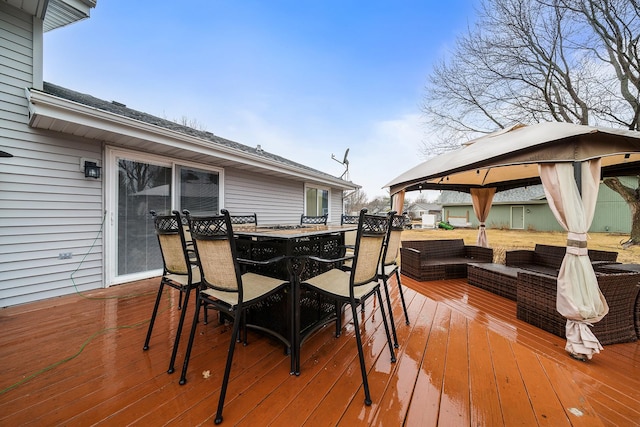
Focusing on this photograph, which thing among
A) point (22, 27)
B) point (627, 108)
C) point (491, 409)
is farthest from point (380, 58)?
point (491, 409)

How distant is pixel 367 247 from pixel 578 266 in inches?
80.7

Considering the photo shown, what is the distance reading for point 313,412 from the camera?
4.70ft

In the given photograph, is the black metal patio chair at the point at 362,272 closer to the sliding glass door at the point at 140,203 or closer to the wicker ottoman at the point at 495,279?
the wicker ottoman at the point at 495,279

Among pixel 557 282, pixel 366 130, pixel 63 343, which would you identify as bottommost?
pixel 63 343

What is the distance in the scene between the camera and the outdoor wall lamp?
139 inches

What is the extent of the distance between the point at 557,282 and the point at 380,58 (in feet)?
28.6

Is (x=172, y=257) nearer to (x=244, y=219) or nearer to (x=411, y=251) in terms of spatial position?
(x=244, y=219)

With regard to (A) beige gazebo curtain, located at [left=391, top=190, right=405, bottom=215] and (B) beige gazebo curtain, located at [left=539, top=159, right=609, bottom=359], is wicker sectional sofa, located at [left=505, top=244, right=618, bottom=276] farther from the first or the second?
(B) beige gazebo curtain, located at [left=539, top=159, right=609, bottom=359]

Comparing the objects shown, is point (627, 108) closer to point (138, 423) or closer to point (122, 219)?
point (138, 423)

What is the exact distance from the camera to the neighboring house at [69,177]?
304 centimetres

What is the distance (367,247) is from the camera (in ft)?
5.98

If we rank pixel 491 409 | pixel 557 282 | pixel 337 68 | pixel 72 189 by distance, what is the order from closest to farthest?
pixel 491 409, pixel 557 282, pixel 72 189, pixel 337 68

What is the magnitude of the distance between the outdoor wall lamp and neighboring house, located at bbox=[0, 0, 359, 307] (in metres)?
0.05

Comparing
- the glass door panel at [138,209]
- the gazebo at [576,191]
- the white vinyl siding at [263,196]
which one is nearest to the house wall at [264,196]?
the white vinyl siding at [263,196]
